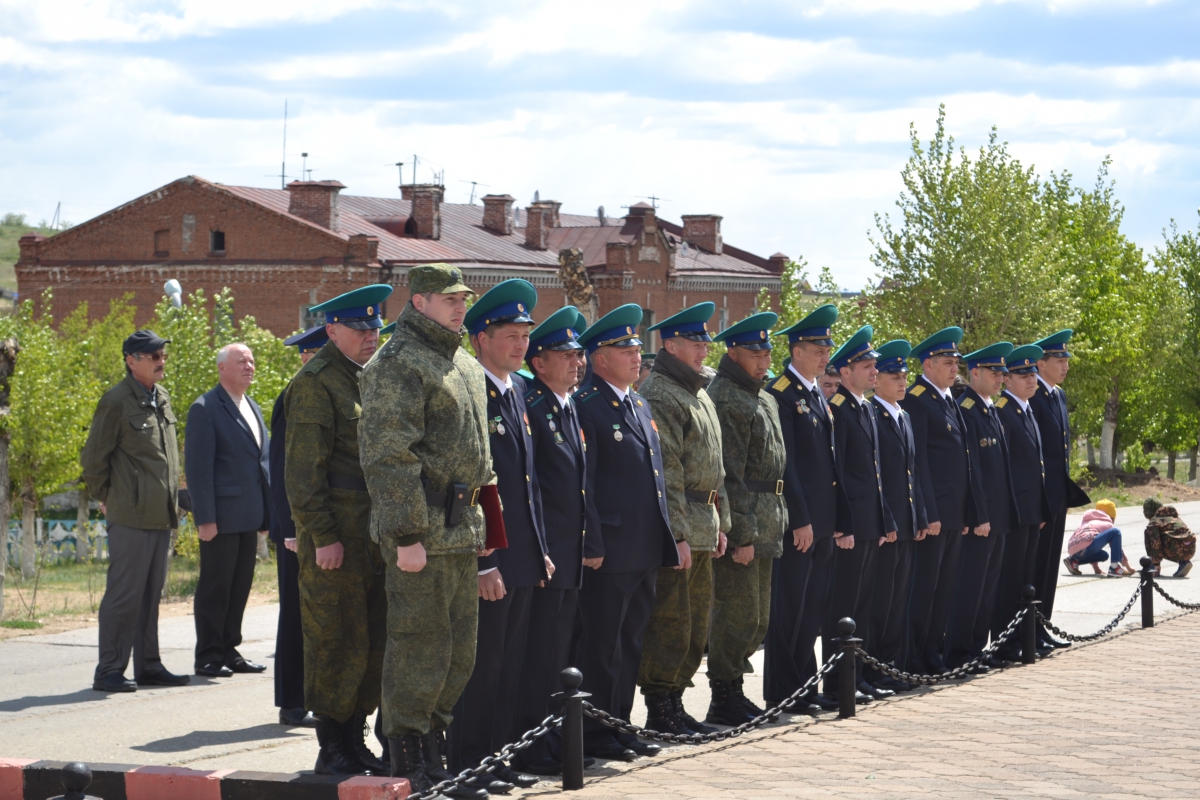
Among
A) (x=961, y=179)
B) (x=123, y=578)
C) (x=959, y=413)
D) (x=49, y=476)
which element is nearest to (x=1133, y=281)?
(x=961, y=179)

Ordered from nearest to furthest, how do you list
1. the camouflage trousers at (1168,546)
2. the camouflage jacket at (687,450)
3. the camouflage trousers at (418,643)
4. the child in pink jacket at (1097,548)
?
the camouflage trousers at (418,643) → the camouflage jacket at (687,450) → the camouflage trousers at (1168,546) → the child in pink jacket at (1097,548)

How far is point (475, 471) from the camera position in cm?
584

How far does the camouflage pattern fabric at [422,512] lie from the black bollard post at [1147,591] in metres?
7.79

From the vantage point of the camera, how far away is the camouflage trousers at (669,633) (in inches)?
289

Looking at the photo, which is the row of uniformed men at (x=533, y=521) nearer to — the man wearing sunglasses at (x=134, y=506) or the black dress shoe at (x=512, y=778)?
the black dress shoe at (x=512, y=778)

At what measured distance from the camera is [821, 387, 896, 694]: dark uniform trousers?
8.62 metres

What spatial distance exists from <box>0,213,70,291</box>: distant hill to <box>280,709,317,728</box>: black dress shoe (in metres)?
105

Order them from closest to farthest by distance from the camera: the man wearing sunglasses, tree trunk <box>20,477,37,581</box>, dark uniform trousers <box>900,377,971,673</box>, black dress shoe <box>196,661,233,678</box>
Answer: the man wearing sunglasses → black dress shoe <box>196,661,233,678</box> → dark uniform trousers <box>900,377,971,673</box> → tree trunk <box>20,477,37,581</box>

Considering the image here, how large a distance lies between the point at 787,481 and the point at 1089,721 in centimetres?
209

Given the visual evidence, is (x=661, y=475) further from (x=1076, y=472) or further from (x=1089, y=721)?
(x=1076, y=472)

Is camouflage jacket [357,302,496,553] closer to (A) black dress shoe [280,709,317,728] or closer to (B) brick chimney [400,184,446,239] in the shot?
(A) black dress shoe [280,709,317,728]

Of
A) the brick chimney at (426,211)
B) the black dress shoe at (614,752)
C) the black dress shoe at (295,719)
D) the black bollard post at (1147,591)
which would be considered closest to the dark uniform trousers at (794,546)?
the black dress shoe at (614,752)

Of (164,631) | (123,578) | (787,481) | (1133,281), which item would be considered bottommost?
(164,631)

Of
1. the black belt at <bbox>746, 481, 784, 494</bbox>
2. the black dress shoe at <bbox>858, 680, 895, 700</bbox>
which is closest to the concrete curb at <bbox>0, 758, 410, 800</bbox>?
the black belt at <bbox>746, 481, 784, 494</bbox>
